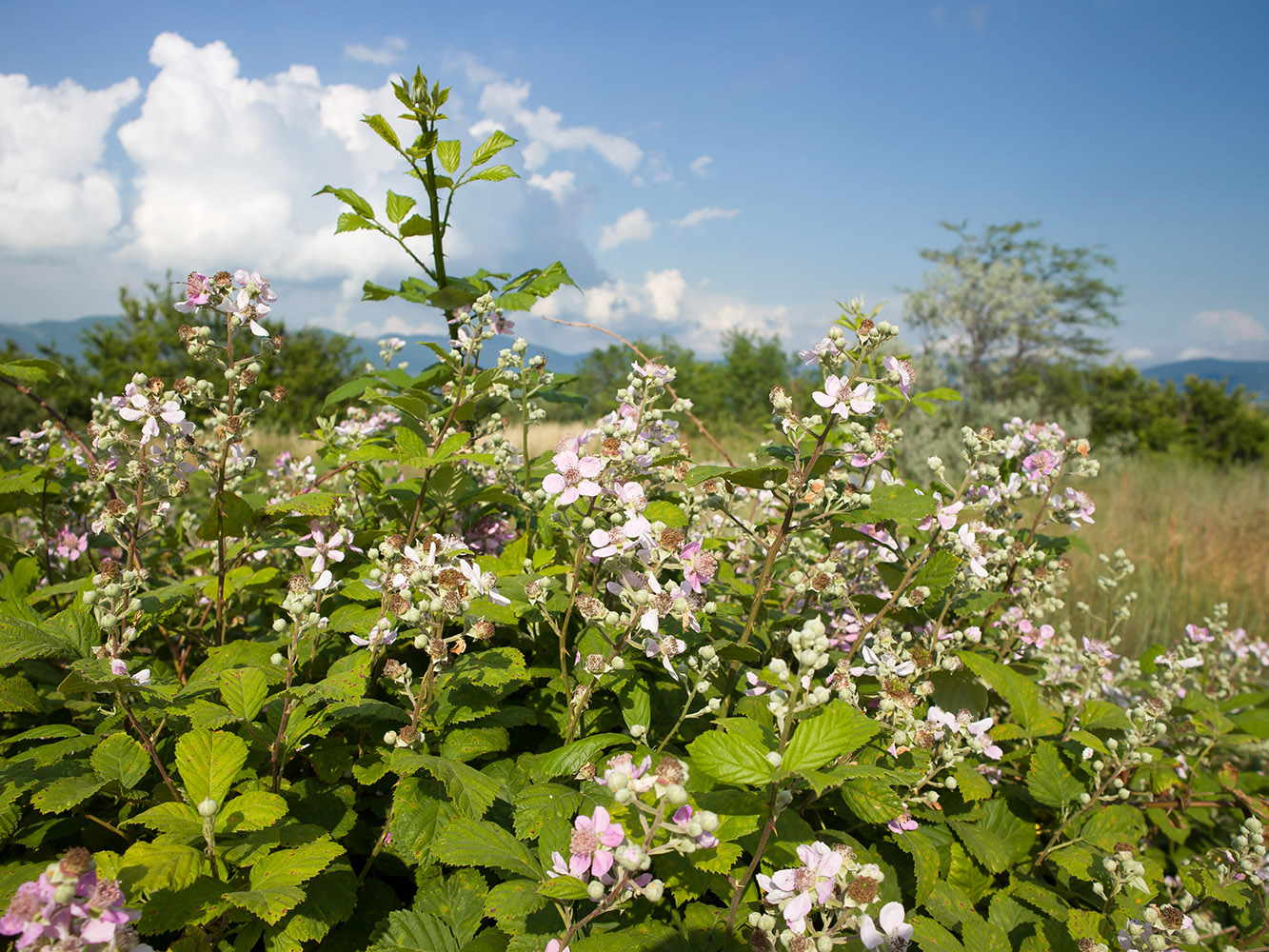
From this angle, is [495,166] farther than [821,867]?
Yes

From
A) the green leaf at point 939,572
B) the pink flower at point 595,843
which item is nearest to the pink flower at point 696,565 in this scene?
the pink flower at point 595,843

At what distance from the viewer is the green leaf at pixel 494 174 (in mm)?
2455

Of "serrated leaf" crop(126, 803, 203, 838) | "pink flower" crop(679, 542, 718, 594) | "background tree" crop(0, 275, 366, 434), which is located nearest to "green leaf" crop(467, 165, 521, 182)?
"pink flower" crop(679, 542, 718, 594)

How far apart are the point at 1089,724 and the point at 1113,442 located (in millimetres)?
24791

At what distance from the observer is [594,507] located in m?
1.66

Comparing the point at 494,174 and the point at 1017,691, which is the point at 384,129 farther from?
the point at 1017,691

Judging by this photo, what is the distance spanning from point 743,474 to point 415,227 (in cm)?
181

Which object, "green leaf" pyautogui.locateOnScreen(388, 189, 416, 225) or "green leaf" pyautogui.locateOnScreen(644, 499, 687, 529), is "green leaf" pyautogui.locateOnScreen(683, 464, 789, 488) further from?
"green leaf" pyautogui.locateOnScreen(388, 189, 416, 225)

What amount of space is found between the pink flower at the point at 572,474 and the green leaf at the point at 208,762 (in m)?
0.86

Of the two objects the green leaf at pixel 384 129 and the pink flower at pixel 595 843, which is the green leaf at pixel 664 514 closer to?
the pink flower at pixel 595 843

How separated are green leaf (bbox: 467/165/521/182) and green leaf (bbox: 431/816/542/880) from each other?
2117 millimetres

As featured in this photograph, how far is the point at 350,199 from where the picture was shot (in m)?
2.43

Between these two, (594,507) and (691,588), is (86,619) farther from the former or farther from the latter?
(691,588)

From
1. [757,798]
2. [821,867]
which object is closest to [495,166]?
[757,798]
